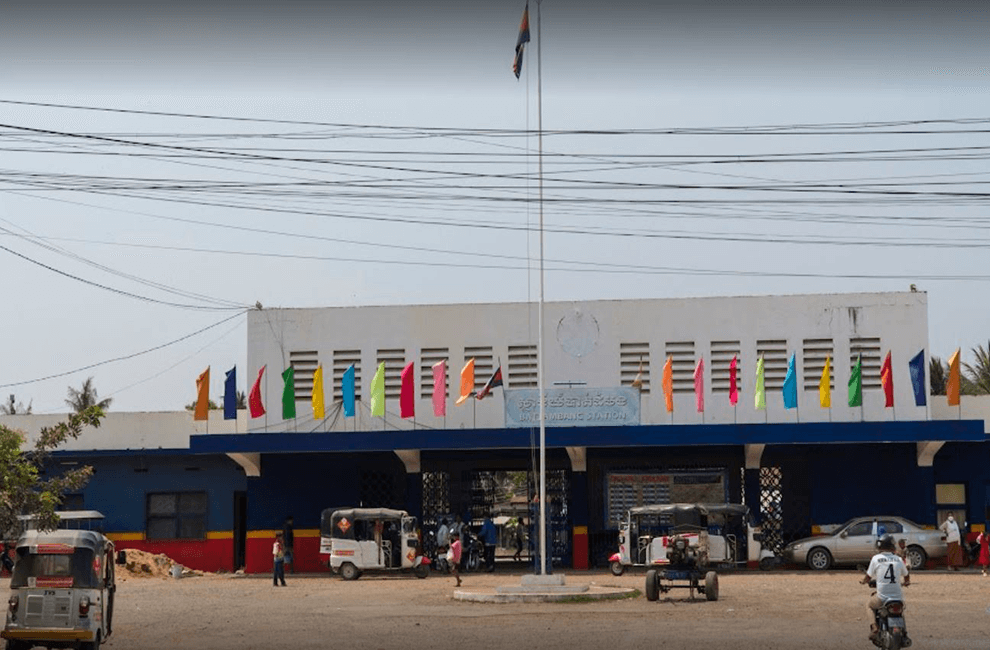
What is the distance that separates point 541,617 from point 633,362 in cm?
1641

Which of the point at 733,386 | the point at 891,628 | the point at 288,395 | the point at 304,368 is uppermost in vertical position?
the point at 304,368

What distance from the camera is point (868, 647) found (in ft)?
64.8

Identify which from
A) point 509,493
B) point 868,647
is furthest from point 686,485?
point 509,493

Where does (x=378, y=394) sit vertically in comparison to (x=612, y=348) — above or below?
below

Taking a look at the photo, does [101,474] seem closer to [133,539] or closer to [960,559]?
[133,539]

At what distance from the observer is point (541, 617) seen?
25.9m

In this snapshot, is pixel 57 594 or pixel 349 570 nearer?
pixel 57 594

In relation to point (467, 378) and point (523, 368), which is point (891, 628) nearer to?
point (467, 378)

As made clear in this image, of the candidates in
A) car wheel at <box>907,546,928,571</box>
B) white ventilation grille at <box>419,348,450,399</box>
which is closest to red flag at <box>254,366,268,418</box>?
white ventilation grille at <box>419,348,450,399</box>

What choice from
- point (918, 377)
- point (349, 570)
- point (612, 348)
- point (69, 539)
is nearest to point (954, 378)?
point (918, 377)

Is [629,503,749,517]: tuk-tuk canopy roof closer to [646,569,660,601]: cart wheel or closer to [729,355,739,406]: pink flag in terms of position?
[729,355,739,406]: pink flag

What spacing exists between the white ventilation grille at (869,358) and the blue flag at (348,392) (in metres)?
13.9

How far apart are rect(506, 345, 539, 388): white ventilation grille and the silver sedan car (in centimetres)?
869

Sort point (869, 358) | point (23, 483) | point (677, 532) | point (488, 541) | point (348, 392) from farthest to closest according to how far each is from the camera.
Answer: point (348, 392)
point (488, 541)
point (869, 358)
point (677, 532)
point (23, 483)
